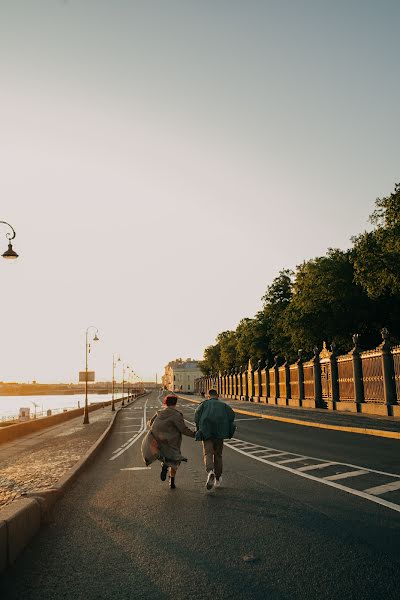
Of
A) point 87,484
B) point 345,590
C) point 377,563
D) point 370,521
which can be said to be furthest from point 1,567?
point 87,484

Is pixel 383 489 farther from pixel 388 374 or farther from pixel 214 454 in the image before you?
pixel 388 374

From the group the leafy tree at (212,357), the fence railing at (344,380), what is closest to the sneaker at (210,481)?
the fence railing at (344,380)

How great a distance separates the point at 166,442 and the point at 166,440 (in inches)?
1.7

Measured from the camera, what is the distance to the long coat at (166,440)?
10070 mm

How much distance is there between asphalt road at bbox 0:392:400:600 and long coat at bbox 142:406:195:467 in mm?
586

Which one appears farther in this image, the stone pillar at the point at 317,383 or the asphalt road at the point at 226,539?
the stone pillar at the point at 317,383

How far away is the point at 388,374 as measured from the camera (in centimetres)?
2798

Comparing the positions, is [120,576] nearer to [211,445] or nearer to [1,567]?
[1,567]

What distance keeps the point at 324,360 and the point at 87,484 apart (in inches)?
1199

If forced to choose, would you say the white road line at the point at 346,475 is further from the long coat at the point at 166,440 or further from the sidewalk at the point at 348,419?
the sidewalk at the point at 348,419

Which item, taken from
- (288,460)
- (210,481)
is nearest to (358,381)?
(288,460)

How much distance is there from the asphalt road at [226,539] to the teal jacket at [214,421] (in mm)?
999

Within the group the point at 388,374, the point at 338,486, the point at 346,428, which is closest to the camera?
the point at 338,486

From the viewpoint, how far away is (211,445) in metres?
9.88
